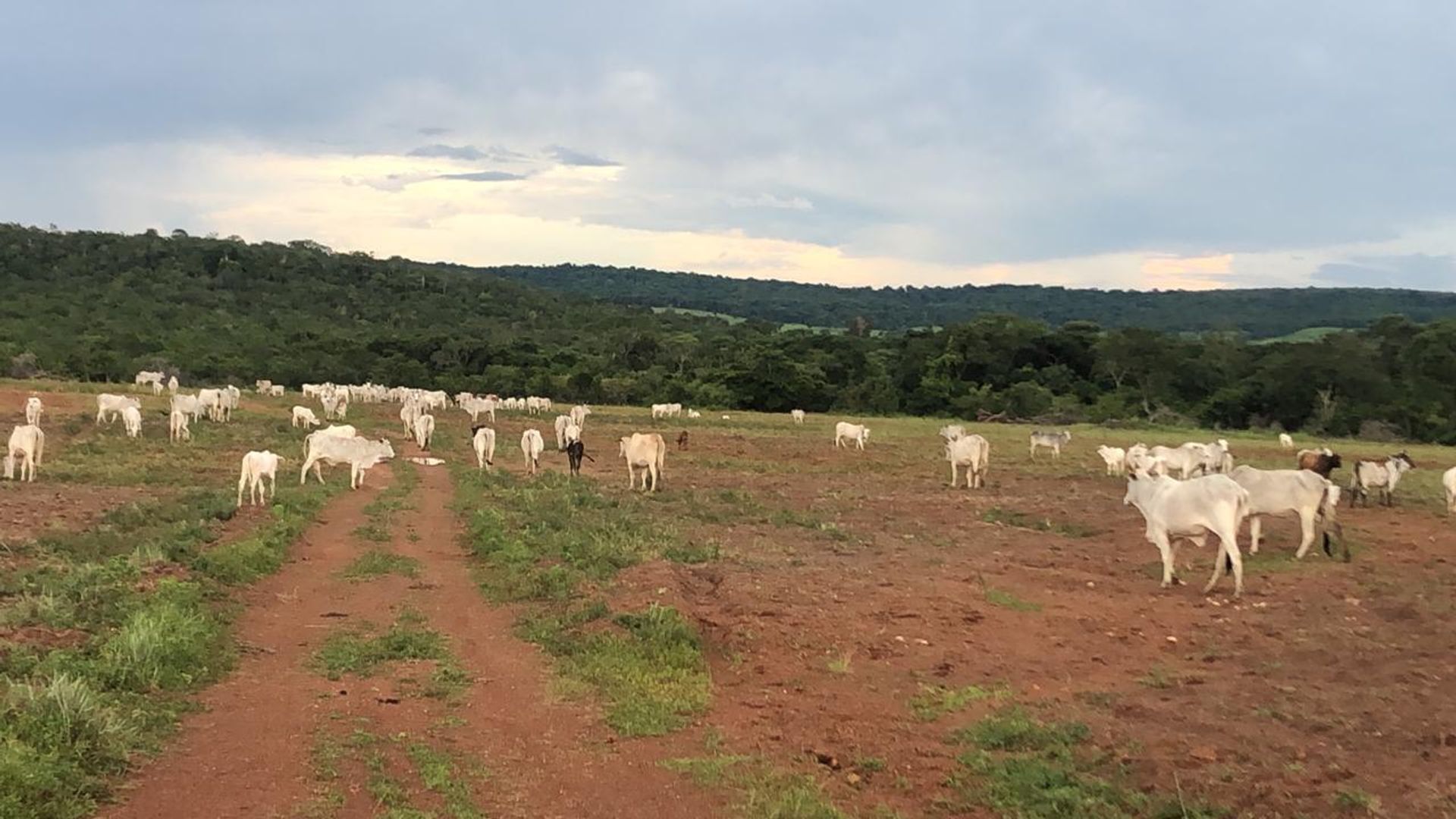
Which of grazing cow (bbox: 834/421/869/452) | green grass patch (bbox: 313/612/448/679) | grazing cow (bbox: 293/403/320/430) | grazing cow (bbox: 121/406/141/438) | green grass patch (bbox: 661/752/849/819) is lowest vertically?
grazing cow (bbox: 834/421/869/452)

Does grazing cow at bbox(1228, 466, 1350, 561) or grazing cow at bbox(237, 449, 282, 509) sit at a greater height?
grazing cow at bbox(1228, 466, 1350, 561)

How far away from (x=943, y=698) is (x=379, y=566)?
851 cm

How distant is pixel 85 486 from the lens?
2117cm

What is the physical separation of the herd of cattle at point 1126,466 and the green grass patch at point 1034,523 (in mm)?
1121

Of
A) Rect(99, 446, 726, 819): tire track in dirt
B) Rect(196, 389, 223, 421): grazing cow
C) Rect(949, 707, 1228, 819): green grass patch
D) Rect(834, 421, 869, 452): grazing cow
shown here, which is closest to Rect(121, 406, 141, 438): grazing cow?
Rect(196, 389, 223, 421): grazing cow

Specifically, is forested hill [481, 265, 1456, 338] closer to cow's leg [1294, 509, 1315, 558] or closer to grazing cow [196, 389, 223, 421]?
grazing cow [196, 389, 223, 421]

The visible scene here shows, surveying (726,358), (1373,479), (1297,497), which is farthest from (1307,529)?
(726,358)

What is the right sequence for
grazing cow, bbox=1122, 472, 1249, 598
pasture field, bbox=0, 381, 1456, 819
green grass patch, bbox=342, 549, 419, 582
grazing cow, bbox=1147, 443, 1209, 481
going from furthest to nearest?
grazing cow, bbox=1147, 443, 1209, 481
green grass patch, bbox=342, 549, 419, 582
grazing cow, bbox=1122, 472, 1249, 598
pasture field, bbox=0, 381, 1456, 819

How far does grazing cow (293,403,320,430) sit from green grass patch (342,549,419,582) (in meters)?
24.0

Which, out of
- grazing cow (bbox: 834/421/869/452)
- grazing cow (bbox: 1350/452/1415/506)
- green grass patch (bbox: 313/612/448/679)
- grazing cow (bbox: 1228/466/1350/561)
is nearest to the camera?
green grass patch (bbox: 313/612/448/679)

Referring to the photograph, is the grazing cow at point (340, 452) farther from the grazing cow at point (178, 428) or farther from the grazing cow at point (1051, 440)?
the grazing cow at point (1051, 440)

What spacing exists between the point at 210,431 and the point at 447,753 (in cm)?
3002

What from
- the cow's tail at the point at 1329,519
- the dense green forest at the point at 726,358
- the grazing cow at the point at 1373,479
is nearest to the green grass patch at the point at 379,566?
the cow's tail at the point at 1329,519

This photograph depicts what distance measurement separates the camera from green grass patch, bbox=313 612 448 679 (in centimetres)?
988
